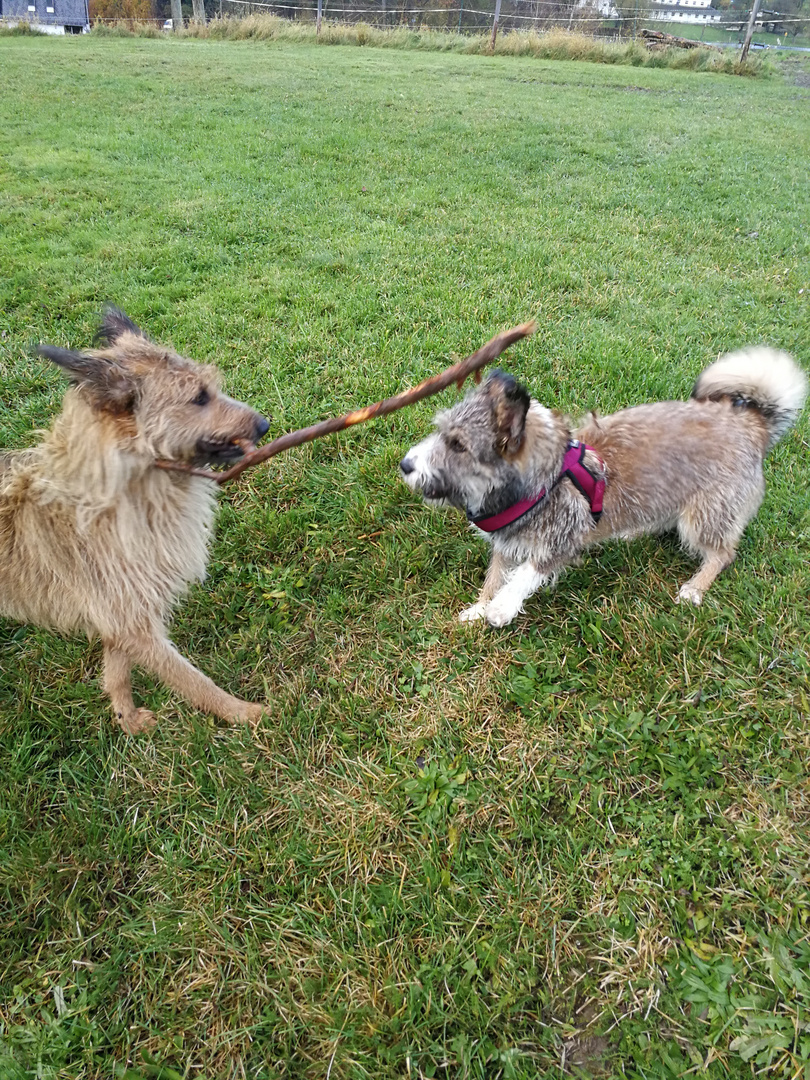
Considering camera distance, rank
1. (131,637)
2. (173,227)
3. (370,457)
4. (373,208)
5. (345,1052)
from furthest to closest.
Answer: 1. (373,208)
2. (173,227)
3. (370,457)
4. (131,637)
5. (345,1052)

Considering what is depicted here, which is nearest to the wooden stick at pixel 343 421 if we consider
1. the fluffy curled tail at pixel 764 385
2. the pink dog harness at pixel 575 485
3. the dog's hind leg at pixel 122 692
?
the pink dog harness at pixel 575 485

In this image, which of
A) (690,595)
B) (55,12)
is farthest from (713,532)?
(55,12)

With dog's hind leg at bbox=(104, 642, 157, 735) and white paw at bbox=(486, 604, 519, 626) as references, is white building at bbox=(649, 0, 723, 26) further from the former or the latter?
dog's hind leg at bbox=(104, 642, 157, 735)

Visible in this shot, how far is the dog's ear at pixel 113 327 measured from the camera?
290cm

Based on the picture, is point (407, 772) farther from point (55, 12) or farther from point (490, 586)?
point (55, 12)

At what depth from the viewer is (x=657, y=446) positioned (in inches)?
132

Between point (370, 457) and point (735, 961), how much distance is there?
3.32 m

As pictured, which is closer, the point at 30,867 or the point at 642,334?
the point at 30,867

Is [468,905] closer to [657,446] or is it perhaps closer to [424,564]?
[424,564]

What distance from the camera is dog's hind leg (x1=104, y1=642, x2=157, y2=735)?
9.81ft

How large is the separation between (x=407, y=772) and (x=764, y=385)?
283 cm

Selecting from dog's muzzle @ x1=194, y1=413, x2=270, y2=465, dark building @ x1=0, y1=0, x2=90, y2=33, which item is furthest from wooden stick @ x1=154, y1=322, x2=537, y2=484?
dark building @ x1=0, y1=0, x2=90, y2=33

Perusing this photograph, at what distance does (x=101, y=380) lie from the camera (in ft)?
7.89

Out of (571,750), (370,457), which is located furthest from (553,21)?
(571,750)
